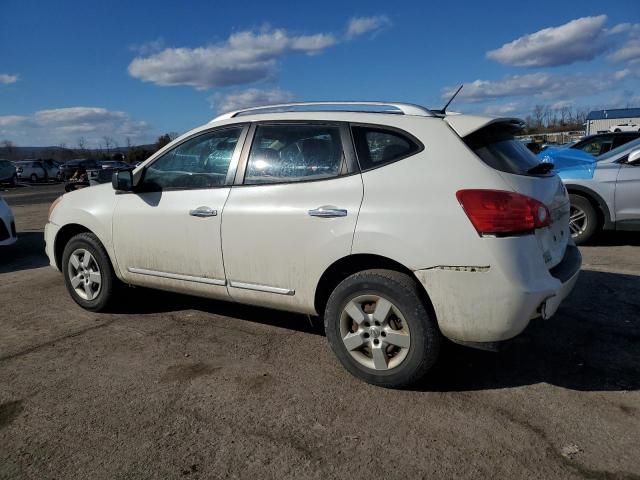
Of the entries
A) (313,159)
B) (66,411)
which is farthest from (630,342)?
(66,411)

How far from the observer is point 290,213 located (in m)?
3.38

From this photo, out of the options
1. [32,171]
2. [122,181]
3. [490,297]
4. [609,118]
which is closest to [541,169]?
[490,297]

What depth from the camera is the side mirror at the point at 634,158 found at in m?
6.65

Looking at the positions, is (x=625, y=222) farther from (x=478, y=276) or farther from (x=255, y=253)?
(x=255, y=253)

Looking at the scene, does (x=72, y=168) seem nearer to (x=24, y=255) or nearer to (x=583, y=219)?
(x=24, y=255)

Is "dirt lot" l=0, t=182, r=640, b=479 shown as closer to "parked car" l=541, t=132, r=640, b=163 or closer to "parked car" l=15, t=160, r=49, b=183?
"parked car" l=541, t=132, r=640, b=163

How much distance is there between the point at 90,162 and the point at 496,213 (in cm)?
4277

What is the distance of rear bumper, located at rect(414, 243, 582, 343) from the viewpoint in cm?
274

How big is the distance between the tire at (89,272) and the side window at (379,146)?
8.58 feet

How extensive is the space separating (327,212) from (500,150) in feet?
3.86

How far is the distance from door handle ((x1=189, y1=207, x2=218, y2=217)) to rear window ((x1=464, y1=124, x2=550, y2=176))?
188 centimetres

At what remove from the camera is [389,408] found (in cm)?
293

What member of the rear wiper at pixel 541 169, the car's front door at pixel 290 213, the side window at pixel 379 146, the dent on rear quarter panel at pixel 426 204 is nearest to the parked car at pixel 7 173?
the car's front door at pixel 290 213

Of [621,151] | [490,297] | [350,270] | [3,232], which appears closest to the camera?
[490,297]
